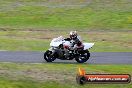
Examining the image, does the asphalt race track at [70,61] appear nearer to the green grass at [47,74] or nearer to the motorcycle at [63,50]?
the motorcycle at [63,50]

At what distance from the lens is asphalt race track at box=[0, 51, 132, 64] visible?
28828mm

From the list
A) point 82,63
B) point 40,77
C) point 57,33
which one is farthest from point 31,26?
point 40,77

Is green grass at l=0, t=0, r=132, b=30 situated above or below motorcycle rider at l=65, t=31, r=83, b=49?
A: below

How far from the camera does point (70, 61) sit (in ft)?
95.9

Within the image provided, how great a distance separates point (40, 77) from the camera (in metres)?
22.4

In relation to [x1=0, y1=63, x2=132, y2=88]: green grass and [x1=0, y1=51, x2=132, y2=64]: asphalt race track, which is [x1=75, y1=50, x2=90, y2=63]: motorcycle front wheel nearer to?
[x1=0, y1=51, x2=132, y2=64]: asphalt race track

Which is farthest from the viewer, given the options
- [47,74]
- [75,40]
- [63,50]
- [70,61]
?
[70,61]

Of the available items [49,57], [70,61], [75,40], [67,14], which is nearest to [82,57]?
[70,61]

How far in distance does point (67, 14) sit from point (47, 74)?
1439 inches

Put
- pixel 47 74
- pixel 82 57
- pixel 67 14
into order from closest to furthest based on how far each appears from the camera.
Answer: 1. pixel 47 74
2. pixel 82 57
3. pixel 67 14

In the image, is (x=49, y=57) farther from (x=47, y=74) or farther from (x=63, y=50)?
(x=47, y=74)

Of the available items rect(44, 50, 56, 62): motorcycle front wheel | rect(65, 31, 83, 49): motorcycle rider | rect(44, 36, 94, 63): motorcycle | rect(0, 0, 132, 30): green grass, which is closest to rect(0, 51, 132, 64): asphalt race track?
rect(44, 50, 56, 62): motorcycle front wheel

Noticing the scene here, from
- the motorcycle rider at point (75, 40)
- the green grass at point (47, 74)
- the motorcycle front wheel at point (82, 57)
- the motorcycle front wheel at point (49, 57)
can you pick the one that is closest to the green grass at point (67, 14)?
the motorcycle front wheel at point (49, 57)

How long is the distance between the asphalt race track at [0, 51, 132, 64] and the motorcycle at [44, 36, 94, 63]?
760mm
